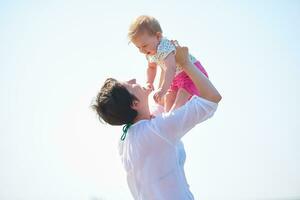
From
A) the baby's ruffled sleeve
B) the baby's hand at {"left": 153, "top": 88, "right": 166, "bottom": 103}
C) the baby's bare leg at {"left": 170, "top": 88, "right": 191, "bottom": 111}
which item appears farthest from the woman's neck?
the baby's ruffled sleeve

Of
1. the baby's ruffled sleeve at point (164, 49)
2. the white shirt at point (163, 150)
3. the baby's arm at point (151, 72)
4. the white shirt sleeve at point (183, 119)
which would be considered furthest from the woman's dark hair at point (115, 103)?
the baby's arm at point (151, 72)

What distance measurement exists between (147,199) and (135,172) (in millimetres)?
262

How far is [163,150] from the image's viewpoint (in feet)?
12.0

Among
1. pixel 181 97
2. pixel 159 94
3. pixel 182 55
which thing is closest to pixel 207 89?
pixel 182 55

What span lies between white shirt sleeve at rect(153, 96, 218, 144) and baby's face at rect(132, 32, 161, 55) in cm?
129

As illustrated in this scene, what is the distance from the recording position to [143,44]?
188 inches

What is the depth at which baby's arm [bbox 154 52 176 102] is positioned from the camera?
14.0 ft

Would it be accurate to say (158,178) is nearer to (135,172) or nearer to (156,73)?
(135,172)

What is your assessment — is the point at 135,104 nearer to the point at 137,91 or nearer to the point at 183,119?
the point at 137,91

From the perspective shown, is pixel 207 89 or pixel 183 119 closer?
pixel 183 119

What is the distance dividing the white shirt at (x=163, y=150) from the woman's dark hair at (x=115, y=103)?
0.14 metres

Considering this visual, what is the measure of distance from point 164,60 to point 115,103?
40.3 inches

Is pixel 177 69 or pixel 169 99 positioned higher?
pixel 177 69

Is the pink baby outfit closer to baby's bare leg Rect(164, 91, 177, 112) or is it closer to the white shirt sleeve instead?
baby's bare leg Rect(164, 91, 177, 112)
